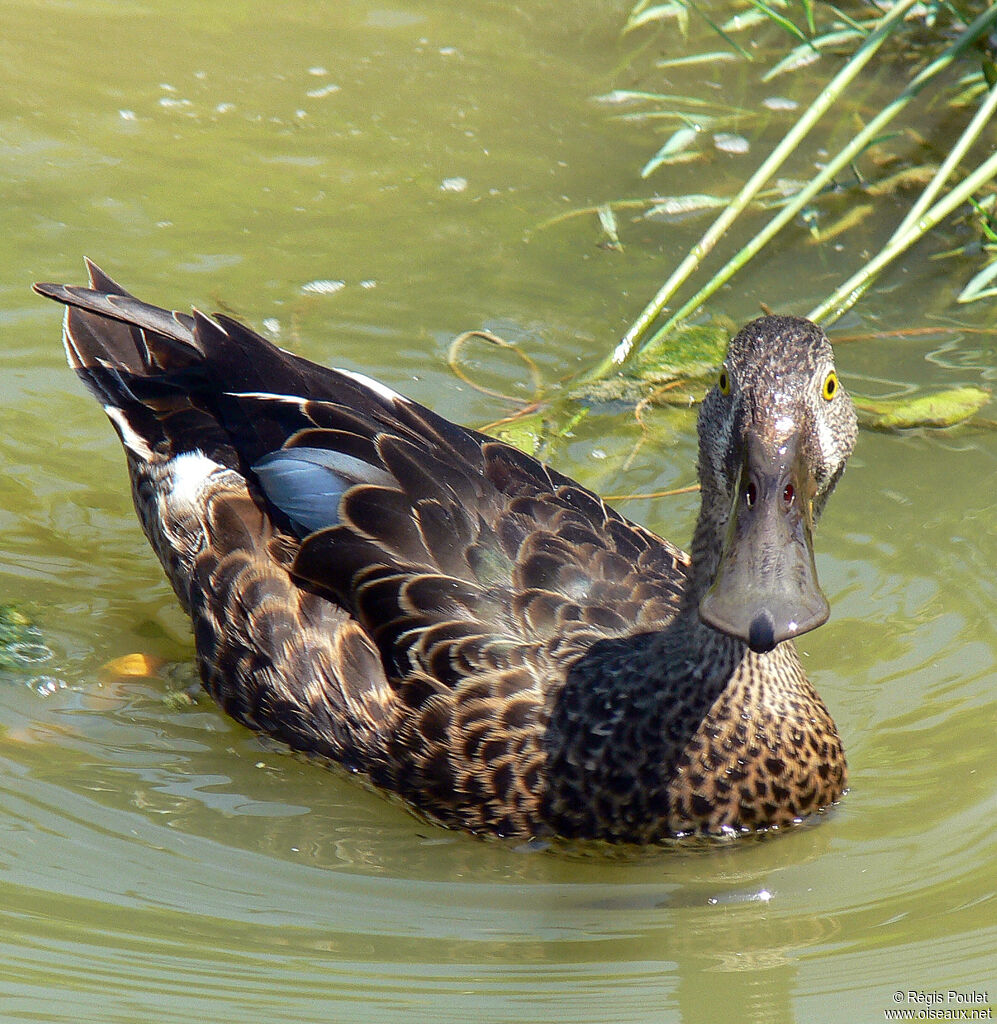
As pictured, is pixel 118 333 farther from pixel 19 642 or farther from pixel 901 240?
pixel 901 240

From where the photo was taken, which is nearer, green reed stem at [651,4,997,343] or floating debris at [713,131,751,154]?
green reed stem at [651,4,997,343]

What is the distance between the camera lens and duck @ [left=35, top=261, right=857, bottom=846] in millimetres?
3570

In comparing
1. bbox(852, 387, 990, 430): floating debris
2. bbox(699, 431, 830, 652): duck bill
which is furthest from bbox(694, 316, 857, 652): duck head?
bbox(852, 387, 990, 430): floating debris

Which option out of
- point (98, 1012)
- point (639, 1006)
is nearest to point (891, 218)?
point (639, 1006)

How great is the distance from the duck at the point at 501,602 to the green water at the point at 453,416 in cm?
17

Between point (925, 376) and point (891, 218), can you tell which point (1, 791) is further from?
point (891, 218)

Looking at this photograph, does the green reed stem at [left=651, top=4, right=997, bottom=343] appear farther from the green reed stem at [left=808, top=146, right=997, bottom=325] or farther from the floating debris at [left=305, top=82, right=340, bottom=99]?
the floating debris at [left=305, top=82, right=340, bottom=99]

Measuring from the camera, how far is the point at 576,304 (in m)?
6.37

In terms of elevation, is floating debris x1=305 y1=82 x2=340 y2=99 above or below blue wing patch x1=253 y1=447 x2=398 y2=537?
above

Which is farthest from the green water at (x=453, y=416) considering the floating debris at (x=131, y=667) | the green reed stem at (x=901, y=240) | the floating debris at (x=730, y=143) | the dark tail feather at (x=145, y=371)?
the dark tail feather at (x=145, y=371)

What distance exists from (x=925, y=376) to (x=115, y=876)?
384cm

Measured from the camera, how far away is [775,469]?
3367 millimetres

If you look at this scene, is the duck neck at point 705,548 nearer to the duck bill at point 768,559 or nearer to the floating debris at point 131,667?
the duck bill at point 768,559

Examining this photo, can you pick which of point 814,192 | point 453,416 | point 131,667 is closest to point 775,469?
point 131,667
